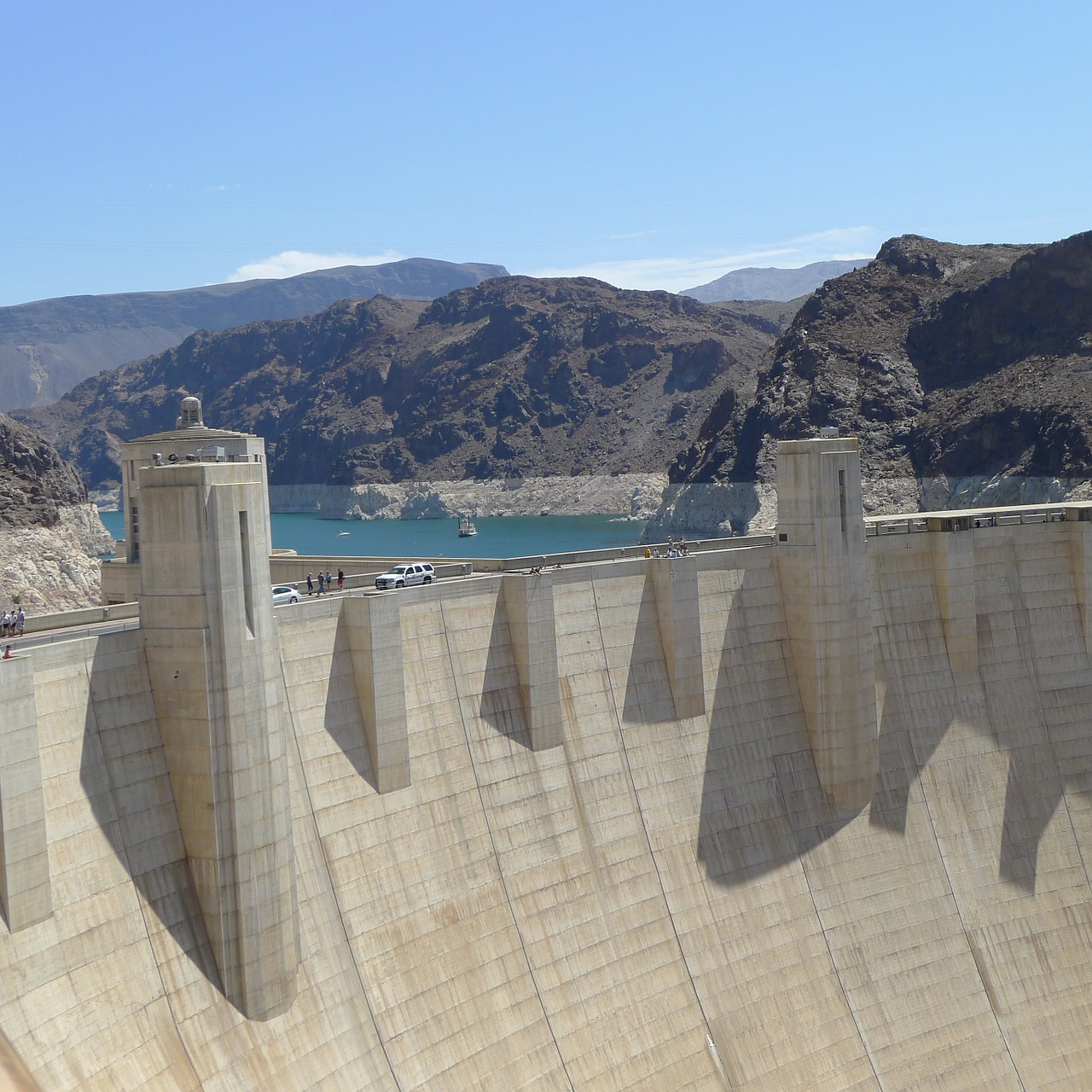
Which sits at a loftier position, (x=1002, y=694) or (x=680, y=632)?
(x=680, y=632)

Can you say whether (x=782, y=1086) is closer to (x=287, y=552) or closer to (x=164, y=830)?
(x=164, y=830)

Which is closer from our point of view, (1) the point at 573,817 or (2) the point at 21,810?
(2) the point at 21,810

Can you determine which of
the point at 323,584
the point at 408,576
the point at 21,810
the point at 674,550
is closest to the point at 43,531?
the point at 674,550

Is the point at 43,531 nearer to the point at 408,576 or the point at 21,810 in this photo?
the point at 408,576

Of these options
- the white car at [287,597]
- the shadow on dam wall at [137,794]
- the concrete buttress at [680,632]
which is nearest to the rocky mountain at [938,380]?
the concrete buttress at [680,632]

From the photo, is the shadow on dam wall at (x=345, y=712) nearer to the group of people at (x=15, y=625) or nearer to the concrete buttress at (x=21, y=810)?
the group of people at (x=15, y=625)

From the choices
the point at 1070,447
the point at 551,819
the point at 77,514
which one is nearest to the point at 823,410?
the point at 1070,447

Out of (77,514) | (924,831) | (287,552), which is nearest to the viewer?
(924,831)
